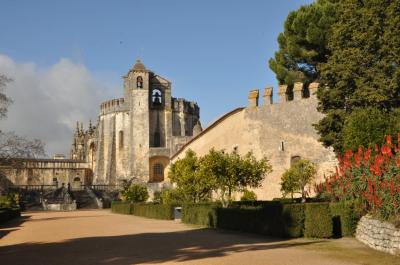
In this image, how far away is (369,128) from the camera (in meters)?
18.0

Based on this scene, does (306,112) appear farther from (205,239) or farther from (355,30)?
(205,239)

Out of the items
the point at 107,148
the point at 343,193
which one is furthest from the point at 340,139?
the point at 107,148

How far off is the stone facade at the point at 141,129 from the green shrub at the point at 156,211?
87.2 feet

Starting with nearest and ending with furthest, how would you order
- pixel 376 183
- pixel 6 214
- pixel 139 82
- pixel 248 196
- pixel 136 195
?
pixel 376 183 → pixel 6 214 → pixel 248 196 → pixel 136 195 → pixel 139 82

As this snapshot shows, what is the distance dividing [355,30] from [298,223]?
9997mm

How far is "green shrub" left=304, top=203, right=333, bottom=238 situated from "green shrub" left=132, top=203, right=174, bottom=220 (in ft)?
43.1

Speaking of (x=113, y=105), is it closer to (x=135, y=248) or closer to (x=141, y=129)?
(x=141, y=129)

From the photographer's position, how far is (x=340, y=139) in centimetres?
2175

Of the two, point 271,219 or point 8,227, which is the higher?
point 271,219

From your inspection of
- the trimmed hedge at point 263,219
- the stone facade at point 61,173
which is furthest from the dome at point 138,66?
the trimmed hedge at point 263,219

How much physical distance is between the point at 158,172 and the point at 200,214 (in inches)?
1534

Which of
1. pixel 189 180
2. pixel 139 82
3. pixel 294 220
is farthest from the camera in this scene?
pixel 139 82

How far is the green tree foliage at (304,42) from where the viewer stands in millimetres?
28719

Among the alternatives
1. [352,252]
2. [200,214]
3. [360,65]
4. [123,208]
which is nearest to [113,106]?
[123,208]
